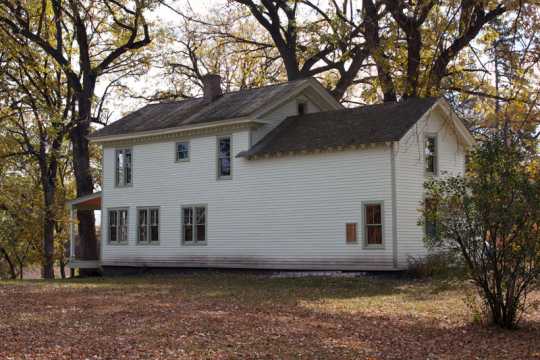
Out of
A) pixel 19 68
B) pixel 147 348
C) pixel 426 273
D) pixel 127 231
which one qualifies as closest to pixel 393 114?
pixel 426 273

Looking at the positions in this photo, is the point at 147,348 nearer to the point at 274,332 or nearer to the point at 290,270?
the point at 274,332

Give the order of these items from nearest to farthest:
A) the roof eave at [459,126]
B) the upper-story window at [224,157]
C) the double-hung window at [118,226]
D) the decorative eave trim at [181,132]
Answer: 1. the roof eave at [459,126]
2. the decorative eave trim at [181,132]
3. the upper-story window at [224,157]
4. the double-hung window at [118,226]

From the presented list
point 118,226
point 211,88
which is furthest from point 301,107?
point 118,226

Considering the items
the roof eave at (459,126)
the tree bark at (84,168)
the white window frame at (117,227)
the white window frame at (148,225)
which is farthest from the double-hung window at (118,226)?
the roof eave at (459,126)

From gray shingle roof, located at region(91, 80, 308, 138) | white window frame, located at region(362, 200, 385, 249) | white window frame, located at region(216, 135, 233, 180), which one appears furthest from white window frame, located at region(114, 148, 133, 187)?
white window frame, located at region(362, 200, 385, 249)

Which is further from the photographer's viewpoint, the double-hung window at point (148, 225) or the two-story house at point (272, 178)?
the double-hung window at point (148, 225)

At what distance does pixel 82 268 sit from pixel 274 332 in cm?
2356

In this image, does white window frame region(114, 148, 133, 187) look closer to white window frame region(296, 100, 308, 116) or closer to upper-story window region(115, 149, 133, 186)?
upper-story window region(115, 149, 133, 186)

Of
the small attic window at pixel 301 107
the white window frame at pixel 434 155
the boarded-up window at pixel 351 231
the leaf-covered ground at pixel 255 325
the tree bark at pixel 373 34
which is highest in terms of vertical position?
the tree bark at pixel 373 34

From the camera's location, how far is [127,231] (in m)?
32.2

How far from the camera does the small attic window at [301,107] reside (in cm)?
3034

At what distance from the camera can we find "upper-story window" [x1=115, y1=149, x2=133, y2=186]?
32.4 meters

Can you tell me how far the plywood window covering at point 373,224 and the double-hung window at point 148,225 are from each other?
10.2 metres

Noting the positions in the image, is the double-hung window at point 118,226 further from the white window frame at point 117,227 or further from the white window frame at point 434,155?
the white window frame at point 434,155
